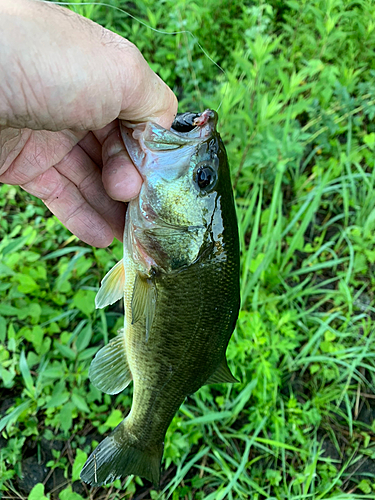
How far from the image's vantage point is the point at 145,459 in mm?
1741

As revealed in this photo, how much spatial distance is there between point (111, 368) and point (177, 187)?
3.39ft

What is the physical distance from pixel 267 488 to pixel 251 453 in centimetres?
22

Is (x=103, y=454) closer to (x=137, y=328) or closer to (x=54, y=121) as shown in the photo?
(x=137, y=328)

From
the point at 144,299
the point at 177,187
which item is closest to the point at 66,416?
the point at 144,299

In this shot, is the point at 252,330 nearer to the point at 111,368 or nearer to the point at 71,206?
the point at 111,368

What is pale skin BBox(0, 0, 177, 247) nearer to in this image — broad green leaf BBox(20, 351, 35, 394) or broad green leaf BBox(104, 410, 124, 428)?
broad green leaf BBox(20, 351, 35, 394)

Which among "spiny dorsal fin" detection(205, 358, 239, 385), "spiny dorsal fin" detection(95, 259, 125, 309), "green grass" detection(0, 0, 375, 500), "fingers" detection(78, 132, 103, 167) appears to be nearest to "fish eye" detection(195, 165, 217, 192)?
"spiny dorsal fin" detection(95, 259, 125, 309)

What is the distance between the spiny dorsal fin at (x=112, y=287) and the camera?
170 centimetres

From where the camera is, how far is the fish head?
140 centimetres

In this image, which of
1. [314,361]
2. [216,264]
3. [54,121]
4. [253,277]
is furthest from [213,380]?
[54,121]

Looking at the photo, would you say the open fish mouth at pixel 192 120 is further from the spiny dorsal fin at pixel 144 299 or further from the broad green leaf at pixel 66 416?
the broad green leaf at pixel 66 416

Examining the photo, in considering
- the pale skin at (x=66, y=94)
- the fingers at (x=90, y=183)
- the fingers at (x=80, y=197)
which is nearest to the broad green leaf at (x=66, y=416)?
the fingers at (x=80, y=197)

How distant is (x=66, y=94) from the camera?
120 centimetres

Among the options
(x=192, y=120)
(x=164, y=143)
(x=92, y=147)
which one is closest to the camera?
(x=164, y=143)
